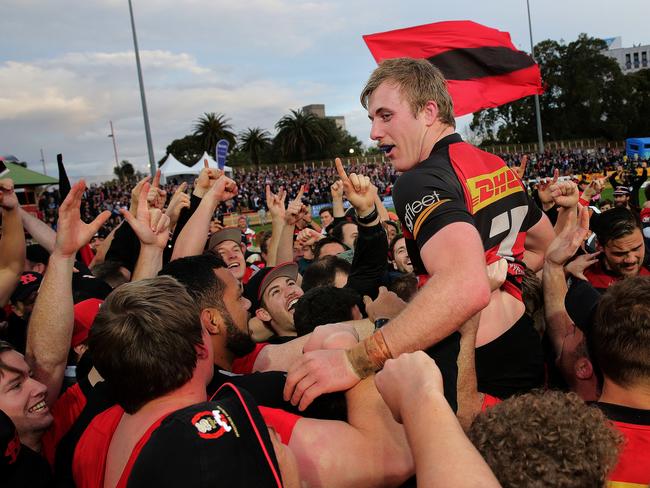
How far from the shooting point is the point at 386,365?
1578 millimetres

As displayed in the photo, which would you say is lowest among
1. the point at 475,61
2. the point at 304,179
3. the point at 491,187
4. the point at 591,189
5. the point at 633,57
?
the point at 591,189

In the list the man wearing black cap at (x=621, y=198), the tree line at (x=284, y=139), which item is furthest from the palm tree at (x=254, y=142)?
the man wearing black cap at (x=621, y=198)

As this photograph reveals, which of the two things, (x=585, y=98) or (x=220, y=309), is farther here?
(x=585, y=98)

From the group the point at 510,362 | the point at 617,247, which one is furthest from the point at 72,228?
the point at 617,247

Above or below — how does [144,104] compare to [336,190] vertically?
above

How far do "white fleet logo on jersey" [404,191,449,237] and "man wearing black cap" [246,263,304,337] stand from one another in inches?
88.4

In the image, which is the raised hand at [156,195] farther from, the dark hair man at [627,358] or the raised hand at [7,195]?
the dark hair man at [627,358]

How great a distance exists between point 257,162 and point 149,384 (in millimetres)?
90083

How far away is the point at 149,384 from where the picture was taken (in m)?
1.84

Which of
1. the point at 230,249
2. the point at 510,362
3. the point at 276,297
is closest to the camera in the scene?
the point at 510,362

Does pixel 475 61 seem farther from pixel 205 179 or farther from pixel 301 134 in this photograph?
pixel 301 134

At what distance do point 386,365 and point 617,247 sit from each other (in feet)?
12.7

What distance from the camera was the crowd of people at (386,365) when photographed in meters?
1.40

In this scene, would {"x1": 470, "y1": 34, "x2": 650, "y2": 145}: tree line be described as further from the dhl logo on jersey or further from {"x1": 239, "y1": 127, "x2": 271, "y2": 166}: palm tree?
the dhl logo on jersey
